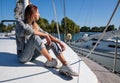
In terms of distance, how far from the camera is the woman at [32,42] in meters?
2.64

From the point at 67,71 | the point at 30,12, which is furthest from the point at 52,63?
the point at 30,12

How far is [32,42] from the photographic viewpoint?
2.65 metres

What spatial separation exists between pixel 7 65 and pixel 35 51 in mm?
400

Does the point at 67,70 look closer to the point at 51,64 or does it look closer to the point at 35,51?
the point at 51,64

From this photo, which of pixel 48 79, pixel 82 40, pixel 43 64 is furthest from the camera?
pixel 82 40

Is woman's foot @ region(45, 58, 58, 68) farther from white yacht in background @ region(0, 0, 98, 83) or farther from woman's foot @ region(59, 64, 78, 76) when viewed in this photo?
woman's foot @ region(59, 64, 78, 76)

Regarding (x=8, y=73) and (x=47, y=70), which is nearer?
(x=8, y=73)

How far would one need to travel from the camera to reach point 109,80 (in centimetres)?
369

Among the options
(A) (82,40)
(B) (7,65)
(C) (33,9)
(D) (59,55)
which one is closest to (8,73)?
(B) (7,65)

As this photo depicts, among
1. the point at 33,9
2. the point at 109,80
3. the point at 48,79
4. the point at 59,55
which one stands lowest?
the point at 109,80

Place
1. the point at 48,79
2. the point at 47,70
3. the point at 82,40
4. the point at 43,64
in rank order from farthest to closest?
the point at 82,40
the point at 43,64
the point at 47,70
the point at 48,79

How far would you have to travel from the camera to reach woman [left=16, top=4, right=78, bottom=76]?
2.64 m

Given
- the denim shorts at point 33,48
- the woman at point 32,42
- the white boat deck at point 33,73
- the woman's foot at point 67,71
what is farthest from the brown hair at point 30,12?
the woman's foot at point 67,71

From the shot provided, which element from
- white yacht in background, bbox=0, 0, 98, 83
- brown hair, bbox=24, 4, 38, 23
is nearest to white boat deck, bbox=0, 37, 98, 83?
white yacht in background, bbox=0, 0, 98, 83
